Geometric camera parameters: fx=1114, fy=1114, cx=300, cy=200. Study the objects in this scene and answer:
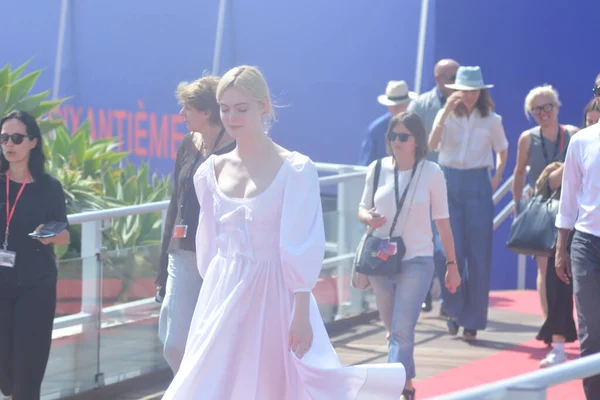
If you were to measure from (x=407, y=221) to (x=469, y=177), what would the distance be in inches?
82.3

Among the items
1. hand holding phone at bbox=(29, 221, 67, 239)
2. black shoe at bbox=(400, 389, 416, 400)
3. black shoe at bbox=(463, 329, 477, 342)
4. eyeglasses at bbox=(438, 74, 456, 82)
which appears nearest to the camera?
hand holding phone at bbox=(29, 221, 67, 239)

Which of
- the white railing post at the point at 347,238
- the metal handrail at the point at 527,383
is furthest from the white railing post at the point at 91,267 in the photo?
the metal handrail at the point at 527,383

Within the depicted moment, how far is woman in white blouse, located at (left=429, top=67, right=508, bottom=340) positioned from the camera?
8148 millimetres

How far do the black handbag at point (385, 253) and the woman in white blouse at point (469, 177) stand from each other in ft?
6.54

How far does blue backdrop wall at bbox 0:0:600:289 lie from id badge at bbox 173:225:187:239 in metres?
6.54

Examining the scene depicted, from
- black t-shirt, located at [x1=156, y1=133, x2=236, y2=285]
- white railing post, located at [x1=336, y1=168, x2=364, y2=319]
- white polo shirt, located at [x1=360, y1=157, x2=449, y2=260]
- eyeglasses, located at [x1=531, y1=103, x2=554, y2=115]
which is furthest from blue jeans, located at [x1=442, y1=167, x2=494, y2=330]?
black t-shirt, located at [x1=156, y1=133, x2=236, y2=285]

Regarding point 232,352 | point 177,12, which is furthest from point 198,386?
point 177,12

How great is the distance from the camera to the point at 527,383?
7.47 feet

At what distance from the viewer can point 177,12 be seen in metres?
14.6

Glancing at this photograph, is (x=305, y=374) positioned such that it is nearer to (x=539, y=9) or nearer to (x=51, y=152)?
(x=51, y=152)

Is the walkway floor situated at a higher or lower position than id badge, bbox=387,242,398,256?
lower

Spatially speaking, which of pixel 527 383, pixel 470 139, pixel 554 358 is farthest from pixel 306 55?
pixel 527 383

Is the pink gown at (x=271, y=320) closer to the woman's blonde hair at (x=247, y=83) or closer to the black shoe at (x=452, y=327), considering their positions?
the woman's blonde hair at (x=247, y=83)

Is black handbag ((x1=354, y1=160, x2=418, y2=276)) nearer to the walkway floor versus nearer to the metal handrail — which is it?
the walkway floor
